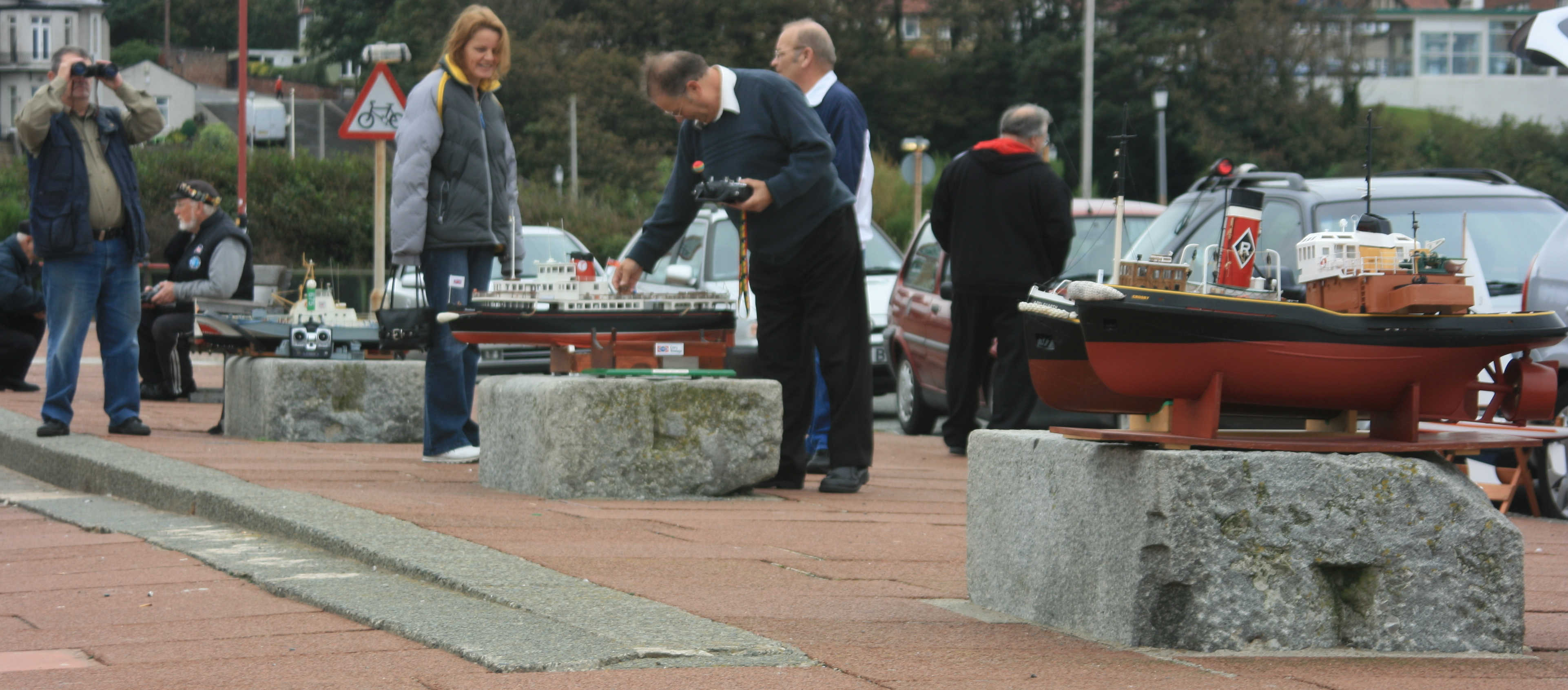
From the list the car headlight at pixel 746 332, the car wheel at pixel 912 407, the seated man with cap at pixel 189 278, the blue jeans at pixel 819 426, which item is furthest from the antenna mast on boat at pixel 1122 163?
the car headlight at pixel 746 332

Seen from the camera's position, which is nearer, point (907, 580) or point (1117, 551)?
point (1117, 551)

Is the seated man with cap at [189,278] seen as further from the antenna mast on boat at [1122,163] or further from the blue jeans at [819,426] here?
the antenna mast on boat at [1122,163]

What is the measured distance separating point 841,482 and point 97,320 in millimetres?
4226

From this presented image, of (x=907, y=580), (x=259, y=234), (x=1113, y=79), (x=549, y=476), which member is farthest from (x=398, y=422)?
(x=1113, y=79)

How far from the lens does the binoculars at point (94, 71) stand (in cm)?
854

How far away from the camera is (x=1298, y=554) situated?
364cm

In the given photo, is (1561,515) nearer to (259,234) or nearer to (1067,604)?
(1067,604)

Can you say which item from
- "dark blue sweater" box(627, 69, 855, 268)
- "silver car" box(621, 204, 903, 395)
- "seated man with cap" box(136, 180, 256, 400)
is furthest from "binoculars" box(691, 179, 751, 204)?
"silver car" box(621, 204, 903, 395)

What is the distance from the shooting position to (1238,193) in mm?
4066

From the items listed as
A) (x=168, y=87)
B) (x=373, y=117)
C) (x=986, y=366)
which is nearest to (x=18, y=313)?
(x=373, y=117)

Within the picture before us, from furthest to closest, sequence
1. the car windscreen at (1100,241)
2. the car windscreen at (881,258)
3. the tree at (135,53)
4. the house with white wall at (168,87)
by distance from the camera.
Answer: the tree at (135,53)
the house with white wall at (168,87)
the car windscreen at (881,258)
the car windscreen at (1100,241)

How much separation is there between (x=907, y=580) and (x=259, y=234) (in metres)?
31.9

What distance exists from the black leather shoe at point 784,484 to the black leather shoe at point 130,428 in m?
3.56

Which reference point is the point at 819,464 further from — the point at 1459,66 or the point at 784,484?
the point at 1459,66
